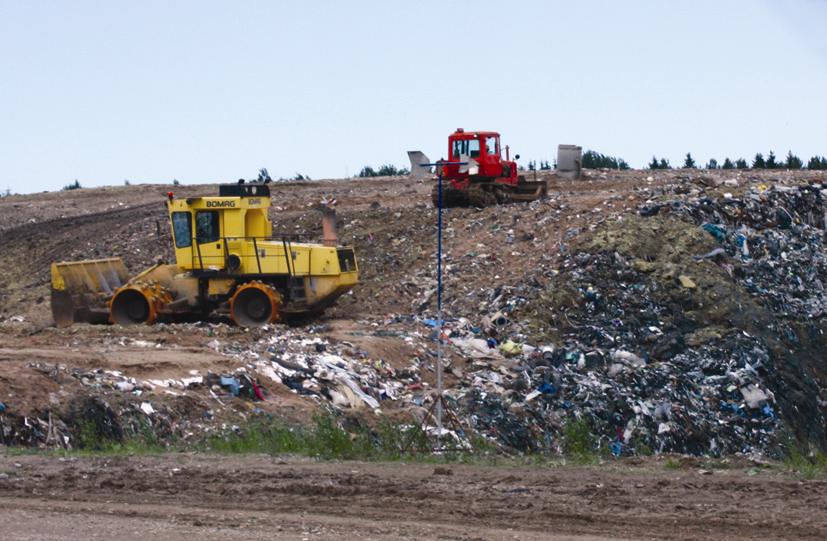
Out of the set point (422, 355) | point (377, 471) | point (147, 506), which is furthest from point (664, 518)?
point (422, 355)

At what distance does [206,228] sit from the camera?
66.7ft

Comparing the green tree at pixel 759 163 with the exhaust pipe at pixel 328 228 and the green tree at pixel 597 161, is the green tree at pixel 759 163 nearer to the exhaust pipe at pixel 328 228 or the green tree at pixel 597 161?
the green tree at pixel 597 161

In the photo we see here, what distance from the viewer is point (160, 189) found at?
3959cm

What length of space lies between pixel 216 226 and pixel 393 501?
1248cm

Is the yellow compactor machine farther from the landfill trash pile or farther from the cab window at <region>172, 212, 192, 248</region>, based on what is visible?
the landfill trash pile

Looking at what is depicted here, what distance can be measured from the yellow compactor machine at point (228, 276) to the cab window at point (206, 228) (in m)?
0.02

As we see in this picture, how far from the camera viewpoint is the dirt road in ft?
24.7

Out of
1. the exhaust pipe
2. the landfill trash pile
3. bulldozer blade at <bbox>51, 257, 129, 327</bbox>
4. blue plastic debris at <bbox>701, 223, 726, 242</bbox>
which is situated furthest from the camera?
blue plastic debris at <bbox>701, 223, 726, 242</bbox>

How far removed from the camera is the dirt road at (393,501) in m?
7.53

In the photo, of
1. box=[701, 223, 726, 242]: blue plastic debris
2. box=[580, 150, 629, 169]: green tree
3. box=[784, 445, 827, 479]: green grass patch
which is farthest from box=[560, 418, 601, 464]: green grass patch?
box=[580, 150, 629, 169]: green tree

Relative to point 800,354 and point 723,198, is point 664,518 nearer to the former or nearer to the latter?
point 800,354

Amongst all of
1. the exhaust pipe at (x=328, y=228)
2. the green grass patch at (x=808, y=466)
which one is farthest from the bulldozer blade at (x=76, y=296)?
the green grass patch at (x=808, y=466)

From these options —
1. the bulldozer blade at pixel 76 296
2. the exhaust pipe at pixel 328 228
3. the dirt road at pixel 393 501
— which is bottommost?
the dirt road at pixel 393 501

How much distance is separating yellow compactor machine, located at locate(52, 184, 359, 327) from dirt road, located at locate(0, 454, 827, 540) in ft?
32.7
